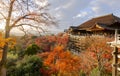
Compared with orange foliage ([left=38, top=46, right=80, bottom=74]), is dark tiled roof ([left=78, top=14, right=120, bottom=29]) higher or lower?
higher

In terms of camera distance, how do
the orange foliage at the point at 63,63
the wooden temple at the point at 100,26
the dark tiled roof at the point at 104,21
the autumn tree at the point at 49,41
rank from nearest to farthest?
the orange foliage at the point at 63,63
the wooden temple at the point at 100,26
the autumn tree at the point at 49,41
the dark tiled roof at the point at 104,21

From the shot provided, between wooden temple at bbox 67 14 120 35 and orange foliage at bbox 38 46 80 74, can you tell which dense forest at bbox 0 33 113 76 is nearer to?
orange foliage at bbox 38 46 80 74

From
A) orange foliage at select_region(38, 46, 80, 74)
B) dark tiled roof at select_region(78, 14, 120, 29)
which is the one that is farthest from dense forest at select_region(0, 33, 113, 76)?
dark tiled roof at select_region(78, 14, 120, 29)

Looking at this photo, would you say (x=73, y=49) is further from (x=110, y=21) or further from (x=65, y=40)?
(x=110, y=21)

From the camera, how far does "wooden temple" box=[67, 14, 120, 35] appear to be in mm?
34250

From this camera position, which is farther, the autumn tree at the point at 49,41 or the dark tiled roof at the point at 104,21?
the dark tiled roof at the point at 104,21

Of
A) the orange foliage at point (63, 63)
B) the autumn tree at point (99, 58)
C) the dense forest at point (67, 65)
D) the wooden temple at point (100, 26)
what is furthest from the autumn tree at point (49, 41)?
the orange foliage at point (63, 63)

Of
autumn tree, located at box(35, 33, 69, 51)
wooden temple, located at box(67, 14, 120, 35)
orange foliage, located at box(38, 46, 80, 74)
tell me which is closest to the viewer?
orange foliage, located at box(38, 46, 80, 74)

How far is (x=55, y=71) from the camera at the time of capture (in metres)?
23.8

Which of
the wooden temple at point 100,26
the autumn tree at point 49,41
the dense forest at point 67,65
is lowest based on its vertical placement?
the dense forest at point 67,65

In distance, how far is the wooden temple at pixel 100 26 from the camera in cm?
3425

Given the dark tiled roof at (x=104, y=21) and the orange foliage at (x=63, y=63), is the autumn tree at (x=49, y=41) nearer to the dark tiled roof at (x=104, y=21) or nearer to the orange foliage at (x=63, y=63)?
the dark tiled roof at (x=104, y=21)

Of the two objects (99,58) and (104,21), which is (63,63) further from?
(104,21)

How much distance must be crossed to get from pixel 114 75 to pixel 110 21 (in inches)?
956
